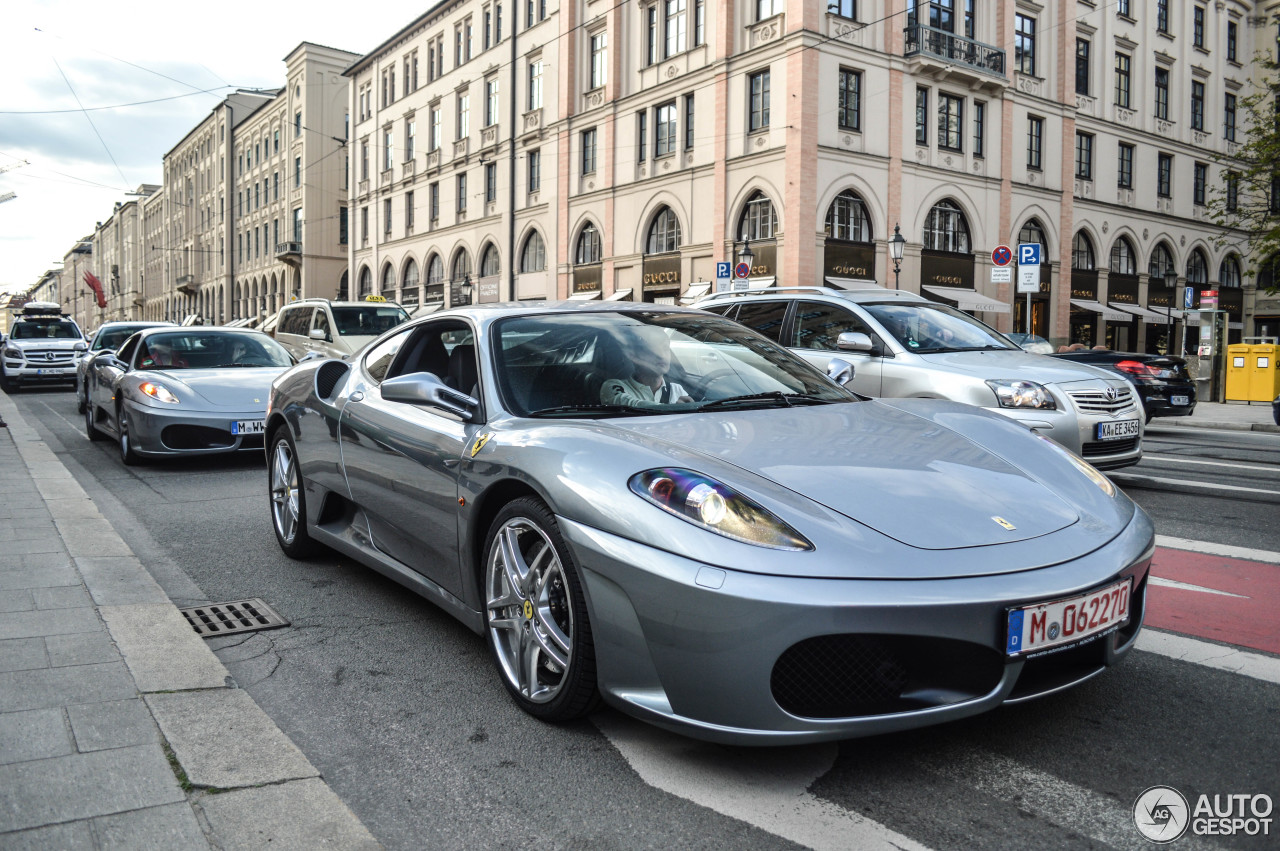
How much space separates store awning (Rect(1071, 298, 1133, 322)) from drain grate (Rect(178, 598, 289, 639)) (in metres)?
37.2

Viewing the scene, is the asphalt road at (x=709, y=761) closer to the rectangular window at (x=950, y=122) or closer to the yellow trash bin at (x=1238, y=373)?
the yellow trash bin at (x=1238, y=373)

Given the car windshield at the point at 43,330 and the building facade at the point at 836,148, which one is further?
the building facade at the point at 836,148

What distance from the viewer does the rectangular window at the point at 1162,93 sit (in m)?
40.6

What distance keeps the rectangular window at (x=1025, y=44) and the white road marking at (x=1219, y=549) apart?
32.5 metres

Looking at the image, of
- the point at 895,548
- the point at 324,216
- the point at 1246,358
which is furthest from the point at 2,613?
the point at 324,216

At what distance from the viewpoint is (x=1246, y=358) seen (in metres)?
22.7

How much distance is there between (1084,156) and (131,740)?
40322 millimetres

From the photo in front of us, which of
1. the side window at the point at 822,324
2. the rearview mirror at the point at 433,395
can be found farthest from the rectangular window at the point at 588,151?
the rearview mirror at the point at 433,395

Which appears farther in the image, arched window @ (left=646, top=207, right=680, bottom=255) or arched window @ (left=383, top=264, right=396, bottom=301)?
arched window @ (left=383, top=264, right=396, bottom=301)

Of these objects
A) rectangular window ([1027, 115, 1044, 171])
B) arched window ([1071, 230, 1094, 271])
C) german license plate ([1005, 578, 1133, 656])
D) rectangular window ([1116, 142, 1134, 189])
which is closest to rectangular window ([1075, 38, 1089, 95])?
rectangular window ([1027, 115, 1044, 171])

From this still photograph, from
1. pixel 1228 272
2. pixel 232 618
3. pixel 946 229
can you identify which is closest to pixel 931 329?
pixel 232 618

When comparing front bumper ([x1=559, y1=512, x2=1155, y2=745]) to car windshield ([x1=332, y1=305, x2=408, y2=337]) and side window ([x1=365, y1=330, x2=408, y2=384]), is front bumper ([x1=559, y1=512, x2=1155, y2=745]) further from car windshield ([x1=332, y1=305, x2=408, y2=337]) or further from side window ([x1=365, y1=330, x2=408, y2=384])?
car windshield ([x1=332, y1=305, x2=408, y2=337])

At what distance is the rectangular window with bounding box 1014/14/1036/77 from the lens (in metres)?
34.1

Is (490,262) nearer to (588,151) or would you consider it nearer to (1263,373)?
(588,151)
